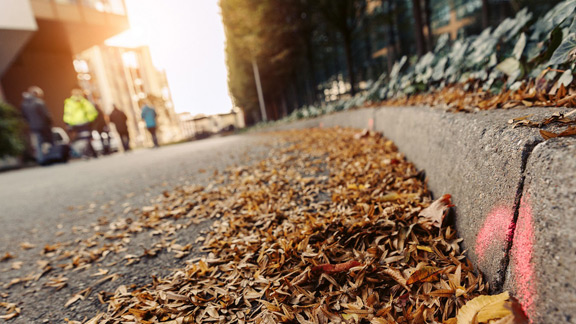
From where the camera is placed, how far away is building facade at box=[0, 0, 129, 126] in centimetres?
1380

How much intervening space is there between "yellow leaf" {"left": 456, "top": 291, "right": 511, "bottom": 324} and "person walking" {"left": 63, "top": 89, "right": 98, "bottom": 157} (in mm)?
12886

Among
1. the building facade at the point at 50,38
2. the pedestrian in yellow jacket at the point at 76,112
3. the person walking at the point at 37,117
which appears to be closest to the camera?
the person walking at the point at 37,117

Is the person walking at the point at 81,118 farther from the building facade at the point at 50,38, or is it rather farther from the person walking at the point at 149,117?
the building facade at the point at 50,38

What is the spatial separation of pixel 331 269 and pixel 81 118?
40.8 feet

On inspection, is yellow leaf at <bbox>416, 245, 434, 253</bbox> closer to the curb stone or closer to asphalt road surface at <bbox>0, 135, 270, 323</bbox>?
the curb stone

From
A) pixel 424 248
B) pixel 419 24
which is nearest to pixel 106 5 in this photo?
Answer: pixel 419 24

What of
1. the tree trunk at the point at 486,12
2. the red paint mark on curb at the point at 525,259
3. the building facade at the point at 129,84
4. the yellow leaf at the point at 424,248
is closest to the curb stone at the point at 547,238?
the red paint mark on curb at the point at 525,259

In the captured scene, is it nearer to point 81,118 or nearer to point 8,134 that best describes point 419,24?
point 81,118

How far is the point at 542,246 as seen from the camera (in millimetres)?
729

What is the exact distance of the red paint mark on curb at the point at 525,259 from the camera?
767 mm

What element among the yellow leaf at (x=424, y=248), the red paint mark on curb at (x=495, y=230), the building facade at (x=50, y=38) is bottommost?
the yellow leaf at (x=424, y=248)

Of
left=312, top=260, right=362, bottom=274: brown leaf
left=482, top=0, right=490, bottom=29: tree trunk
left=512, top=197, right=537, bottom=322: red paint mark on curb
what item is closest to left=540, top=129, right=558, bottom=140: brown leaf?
left=512, top=197, right=537, bottom=322: red paint mark on curb

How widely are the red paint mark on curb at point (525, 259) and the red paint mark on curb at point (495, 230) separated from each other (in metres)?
0.03

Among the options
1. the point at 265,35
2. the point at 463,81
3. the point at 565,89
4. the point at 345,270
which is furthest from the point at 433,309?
the point at 265,35
